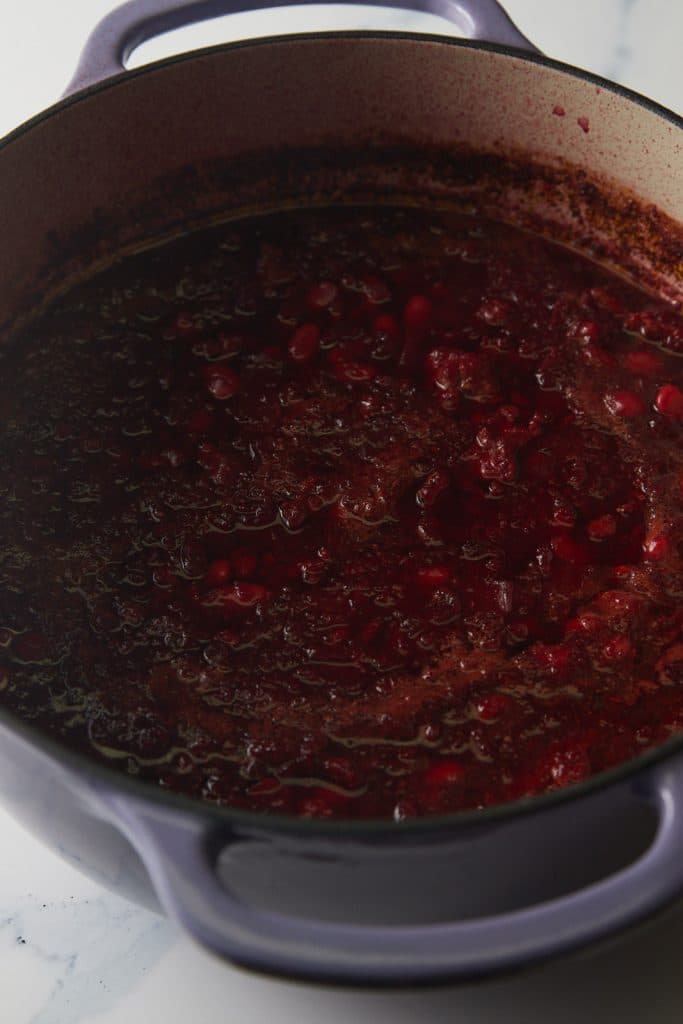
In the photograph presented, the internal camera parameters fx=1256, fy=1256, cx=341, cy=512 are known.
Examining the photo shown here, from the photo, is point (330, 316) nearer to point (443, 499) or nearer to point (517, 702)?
point (443, 499)

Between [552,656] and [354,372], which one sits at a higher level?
[354,372]

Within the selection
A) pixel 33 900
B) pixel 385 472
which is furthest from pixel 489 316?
pixel 33 900

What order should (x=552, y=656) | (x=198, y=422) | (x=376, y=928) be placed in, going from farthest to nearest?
1. (x=198, y=422)
2. (x=552, y=656)
3. (x=376, y=928)

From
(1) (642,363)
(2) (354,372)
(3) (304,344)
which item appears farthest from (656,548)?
(3) (304,344)

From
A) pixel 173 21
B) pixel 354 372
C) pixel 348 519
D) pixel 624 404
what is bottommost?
pixel 348 519

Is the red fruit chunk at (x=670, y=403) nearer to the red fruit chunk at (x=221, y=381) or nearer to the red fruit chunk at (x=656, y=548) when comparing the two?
the red fruit chunk at (x=656, y=548)

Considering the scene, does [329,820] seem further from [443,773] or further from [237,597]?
[237,597]
